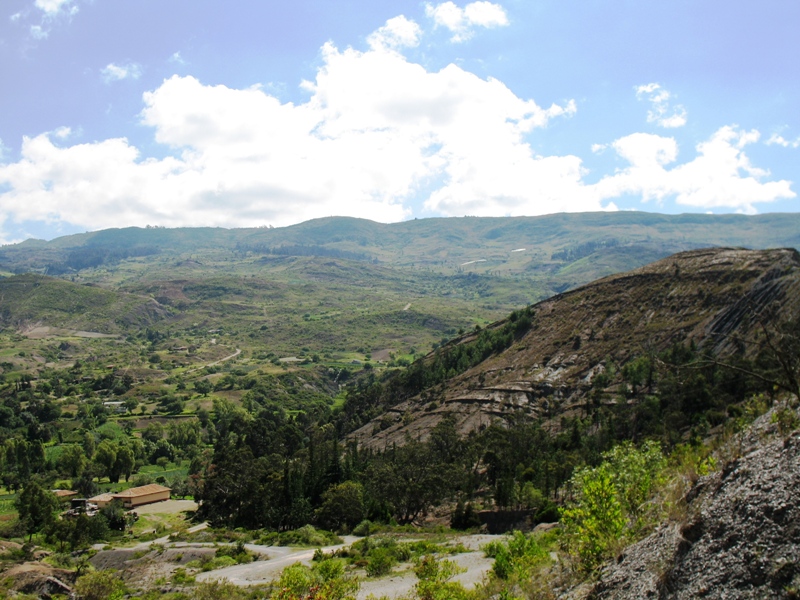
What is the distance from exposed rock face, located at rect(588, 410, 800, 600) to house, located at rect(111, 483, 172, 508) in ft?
282

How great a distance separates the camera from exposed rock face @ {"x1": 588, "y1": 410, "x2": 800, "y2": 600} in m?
10.6

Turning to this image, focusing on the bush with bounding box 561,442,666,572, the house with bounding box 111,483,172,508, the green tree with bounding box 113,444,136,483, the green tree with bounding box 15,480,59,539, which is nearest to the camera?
the bush with bounding box 561,442,666,572

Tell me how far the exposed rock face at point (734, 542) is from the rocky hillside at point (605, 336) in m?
72.9

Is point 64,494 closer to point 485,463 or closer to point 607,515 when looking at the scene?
point 485,463

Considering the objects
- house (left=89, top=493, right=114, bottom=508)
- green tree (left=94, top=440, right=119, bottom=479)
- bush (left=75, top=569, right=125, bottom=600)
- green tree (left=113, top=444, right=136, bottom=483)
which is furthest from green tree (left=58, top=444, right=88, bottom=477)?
bush (left=75, top=569, right=125, bottom=600)

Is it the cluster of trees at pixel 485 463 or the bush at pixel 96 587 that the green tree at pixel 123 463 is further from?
the bush at pixel 96 587

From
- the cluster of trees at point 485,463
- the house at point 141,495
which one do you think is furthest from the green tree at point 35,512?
the cluster of trees at point 485,463

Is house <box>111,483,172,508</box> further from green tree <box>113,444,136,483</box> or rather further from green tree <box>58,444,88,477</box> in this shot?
green tree <box>58,444,88,477</box>

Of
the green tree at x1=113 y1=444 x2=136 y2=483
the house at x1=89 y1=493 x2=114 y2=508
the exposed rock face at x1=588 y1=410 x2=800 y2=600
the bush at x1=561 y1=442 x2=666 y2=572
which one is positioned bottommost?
the green tree at x1=113 y1=444 x2=136 y2=483

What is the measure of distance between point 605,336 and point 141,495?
85.0 m

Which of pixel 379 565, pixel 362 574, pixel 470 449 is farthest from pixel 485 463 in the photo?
pixel 379 565

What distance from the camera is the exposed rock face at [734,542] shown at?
34.8 feet

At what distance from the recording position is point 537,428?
85.2 m

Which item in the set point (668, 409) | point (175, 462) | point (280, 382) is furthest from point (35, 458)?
point (668, 409)
